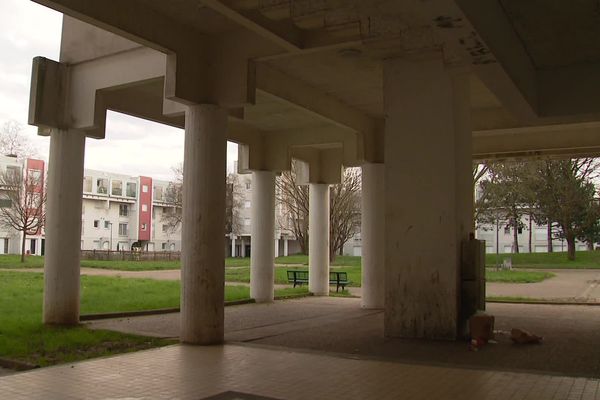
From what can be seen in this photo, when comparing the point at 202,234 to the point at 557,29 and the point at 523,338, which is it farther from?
the point at 557,29

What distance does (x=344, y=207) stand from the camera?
1666 inches

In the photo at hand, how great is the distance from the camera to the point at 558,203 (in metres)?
42.2

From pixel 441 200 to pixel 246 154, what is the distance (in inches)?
396

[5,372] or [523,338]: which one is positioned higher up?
[523,338]

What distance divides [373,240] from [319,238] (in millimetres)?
4939

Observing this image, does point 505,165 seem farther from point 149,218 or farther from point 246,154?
point 149,218

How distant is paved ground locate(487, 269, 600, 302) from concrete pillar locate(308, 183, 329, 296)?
6.22 metres

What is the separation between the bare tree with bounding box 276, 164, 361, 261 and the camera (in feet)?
131

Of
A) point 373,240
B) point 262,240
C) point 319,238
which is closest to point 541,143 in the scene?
point 373,240

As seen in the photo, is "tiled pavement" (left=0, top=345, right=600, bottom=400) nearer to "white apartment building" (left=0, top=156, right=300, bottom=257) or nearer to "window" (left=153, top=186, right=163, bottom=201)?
"white apartment building" (left=0, top=156, right=300, bottom=257)

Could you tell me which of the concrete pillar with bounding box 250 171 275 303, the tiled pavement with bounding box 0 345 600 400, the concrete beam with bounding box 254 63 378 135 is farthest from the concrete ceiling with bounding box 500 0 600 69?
the concrete pillar with bounding box 250 171 275 303

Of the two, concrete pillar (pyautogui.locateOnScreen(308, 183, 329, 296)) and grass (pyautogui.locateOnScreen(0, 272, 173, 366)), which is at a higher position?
concrete pillar (pyautogui.locateOnScreen(308, 183, 329, 296))

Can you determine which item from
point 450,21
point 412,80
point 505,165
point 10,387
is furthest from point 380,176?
point 505,165

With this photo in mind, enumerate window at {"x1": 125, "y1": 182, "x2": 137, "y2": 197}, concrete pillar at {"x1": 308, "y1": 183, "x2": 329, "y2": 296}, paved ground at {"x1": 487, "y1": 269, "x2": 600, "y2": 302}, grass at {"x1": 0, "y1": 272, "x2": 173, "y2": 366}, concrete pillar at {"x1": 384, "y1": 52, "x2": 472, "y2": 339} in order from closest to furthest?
1. grass at {"x1": 0, "y1": 272, "x2": 173, "y2": 366}
2. concrete pillar at {"x1": 384, "y1": 52, "x2": 472, "y2": 339}
3. paved ground at {"x1": 487, "y1": 269, "x2": 600, "y2": 302}
4. concrete pillar at {"x1": 308, "y1": 183, "x2": 329, "y2": 296}
5. window at {"x1": 125, "y1": 182, "x2": 137, "y2": 197}
